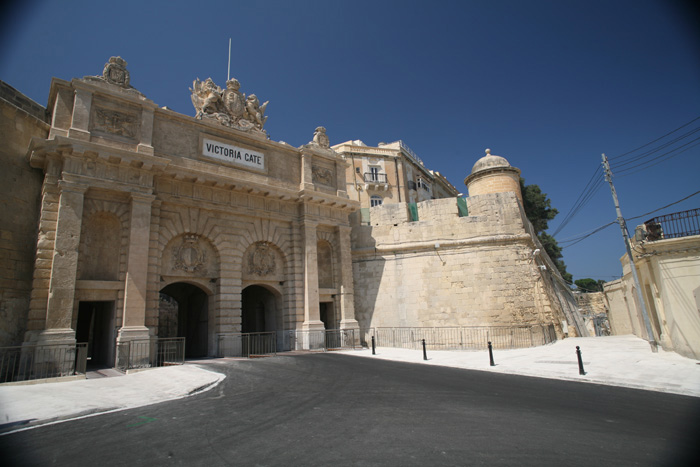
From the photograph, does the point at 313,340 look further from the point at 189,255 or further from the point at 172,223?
the point at 172,223

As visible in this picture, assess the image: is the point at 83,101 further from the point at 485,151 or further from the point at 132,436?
the point at 485,151

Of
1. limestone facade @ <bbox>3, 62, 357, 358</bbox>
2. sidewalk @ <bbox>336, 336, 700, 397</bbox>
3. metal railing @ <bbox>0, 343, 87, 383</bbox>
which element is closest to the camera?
sidewalk @ <bbox>336, 336, 700, 397</bbox>

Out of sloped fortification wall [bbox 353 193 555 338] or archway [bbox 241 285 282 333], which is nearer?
sloped fortification wall [bbox 353 193 555 338]

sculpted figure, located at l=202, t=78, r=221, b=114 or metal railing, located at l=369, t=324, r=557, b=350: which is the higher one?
sculpted figure, located at l=202, t=78, r=221, b=114

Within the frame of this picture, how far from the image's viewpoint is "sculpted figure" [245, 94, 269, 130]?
1895 centimetres

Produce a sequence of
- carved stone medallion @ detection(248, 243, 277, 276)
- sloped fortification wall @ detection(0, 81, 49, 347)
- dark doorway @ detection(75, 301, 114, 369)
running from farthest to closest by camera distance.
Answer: carved stone medallion @ detection(248, 243, 277, 276)
dark doorway @ detection(75, 301, 114, 369)
sloped fortification wall @ detection(0, 81, 49, 347)

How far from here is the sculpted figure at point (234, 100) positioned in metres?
18.3

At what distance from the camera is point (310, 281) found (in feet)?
59.9

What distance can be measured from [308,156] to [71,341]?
12.7 meters

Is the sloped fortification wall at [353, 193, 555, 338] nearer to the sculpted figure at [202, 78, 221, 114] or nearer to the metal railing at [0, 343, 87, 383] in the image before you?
the sculpted figure at [202, 78, 221, 114]

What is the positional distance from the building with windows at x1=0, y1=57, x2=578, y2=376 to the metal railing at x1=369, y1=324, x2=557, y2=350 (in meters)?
0.45

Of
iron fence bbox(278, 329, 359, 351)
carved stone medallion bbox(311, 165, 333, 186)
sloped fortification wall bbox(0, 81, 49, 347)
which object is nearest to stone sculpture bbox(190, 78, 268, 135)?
carved stone medallion bbox(311, 165, 333, 186)

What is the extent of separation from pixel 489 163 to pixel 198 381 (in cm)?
2266

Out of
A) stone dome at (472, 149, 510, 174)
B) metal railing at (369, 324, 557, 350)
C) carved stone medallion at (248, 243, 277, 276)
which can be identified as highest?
stone dome at (472, 149, 510, 174)
